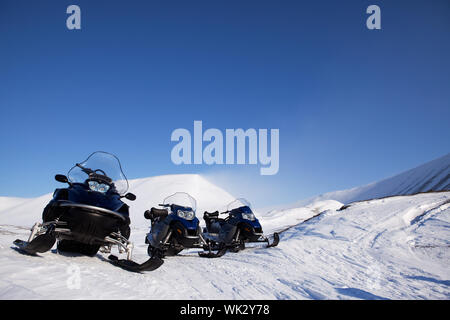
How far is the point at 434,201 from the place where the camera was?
1181 centimetres

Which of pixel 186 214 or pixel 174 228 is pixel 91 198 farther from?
pixel 186 214

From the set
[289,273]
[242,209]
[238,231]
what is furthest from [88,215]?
[242,209]

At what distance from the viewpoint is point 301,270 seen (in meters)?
5.33

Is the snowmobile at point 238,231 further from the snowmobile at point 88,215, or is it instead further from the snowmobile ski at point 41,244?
the snowmobile ski at point 41,244

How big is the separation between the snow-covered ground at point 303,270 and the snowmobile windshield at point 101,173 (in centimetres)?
133

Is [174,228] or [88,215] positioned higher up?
[88,215]

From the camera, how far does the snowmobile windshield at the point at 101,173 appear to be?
4.62 metres

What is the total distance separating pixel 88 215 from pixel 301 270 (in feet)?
14.0

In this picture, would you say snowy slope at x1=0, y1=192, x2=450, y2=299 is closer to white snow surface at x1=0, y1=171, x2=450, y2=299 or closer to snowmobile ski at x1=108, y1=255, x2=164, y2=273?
white snow surface at x1=0, y1=171, x2=450, y2=299

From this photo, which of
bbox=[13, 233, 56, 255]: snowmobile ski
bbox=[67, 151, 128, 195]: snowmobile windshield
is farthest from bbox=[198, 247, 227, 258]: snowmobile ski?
bbox=[13, 233, 56, 255]: snowmobile ski

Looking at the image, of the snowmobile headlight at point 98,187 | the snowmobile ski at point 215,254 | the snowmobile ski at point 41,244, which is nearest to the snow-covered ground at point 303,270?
the snowmobile ski at point 41,244
